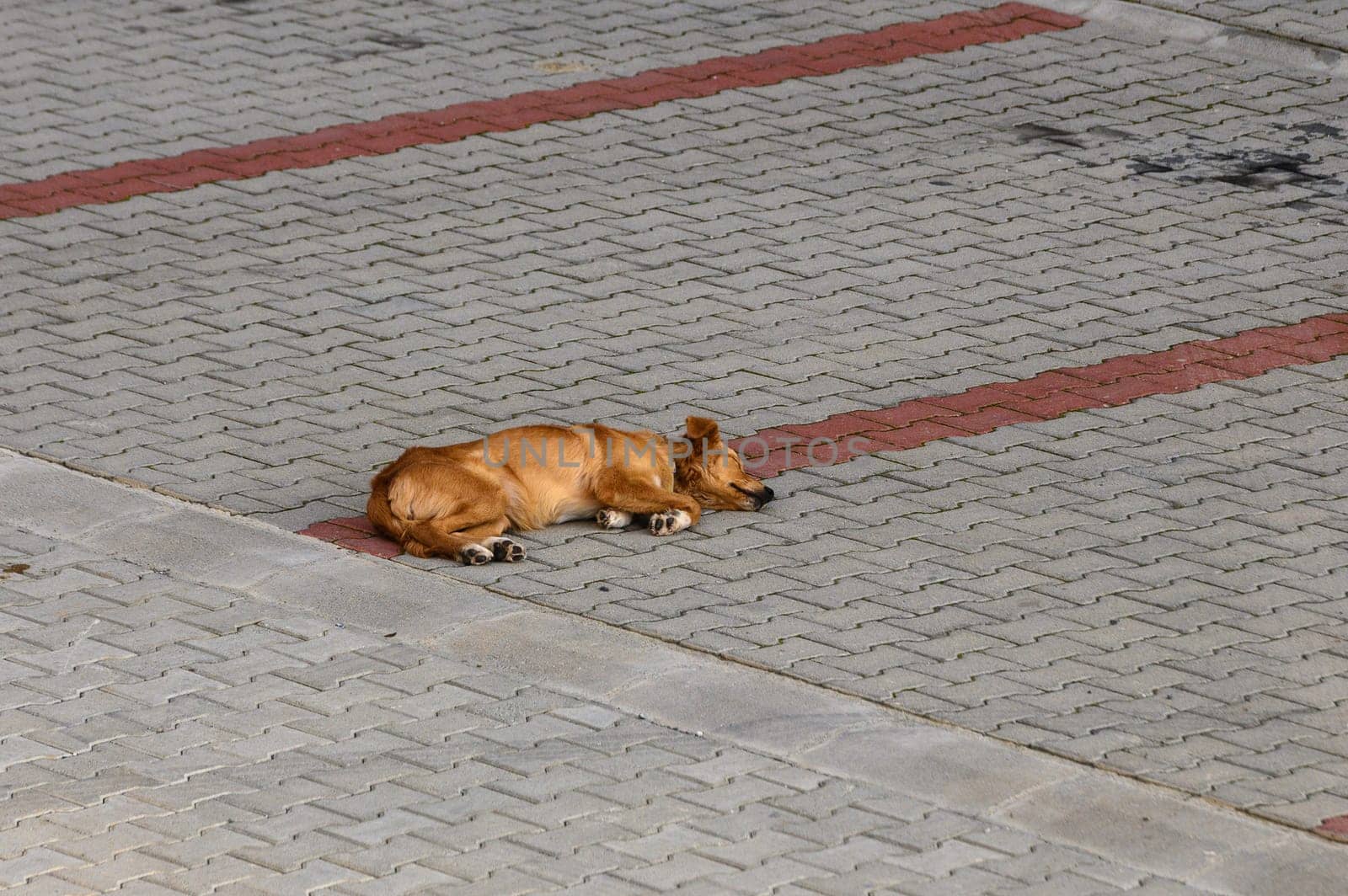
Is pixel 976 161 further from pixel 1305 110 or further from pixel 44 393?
pixel 44 393

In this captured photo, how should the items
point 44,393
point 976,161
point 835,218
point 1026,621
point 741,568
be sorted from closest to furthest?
point 1026,621 → point 741,568 → point 44,393 → point 835,218 → point 976,161

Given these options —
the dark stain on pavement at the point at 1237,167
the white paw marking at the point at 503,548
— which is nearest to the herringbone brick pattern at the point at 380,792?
the white paw marking at the point at 503,548

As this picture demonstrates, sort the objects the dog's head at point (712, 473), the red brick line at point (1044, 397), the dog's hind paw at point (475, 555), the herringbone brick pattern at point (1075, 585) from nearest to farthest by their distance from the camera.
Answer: the herringbone brick pattern at point (1075, 585) → the dog's hind paw at point (475, 555) → the dog's head at point (712, 473) → the red brick line at point (1044, 397)

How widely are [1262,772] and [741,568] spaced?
2386 millimetres

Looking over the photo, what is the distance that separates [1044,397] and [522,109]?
17.6 feet

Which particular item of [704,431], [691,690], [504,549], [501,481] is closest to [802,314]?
[704,431]

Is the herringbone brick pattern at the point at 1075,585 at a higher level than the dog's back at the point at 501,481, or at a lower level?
lower

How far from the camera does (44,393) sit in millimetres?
9469

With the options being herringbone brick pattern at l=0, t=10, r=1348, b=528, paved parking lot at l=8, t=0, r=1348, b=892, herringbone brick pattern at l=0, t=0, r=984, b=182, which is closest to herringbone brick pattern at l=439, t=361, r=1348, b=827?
paved parking lot at l=8, t=0, r=1348, b=892

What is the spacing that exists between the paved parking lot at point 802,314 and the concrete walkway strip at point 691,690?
122mm

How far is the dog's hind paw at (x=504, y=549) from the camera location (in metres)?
7.91

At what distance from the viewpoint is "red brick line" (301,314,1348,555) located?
9.01 m

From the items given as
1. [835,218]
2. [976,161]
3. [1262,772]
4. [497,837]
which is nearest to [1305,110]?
[976,161]

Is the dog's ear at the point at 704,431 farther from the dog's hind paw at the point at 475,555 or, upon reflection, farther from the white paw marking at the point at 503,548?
the dog's hind paw at the point at 475,555
